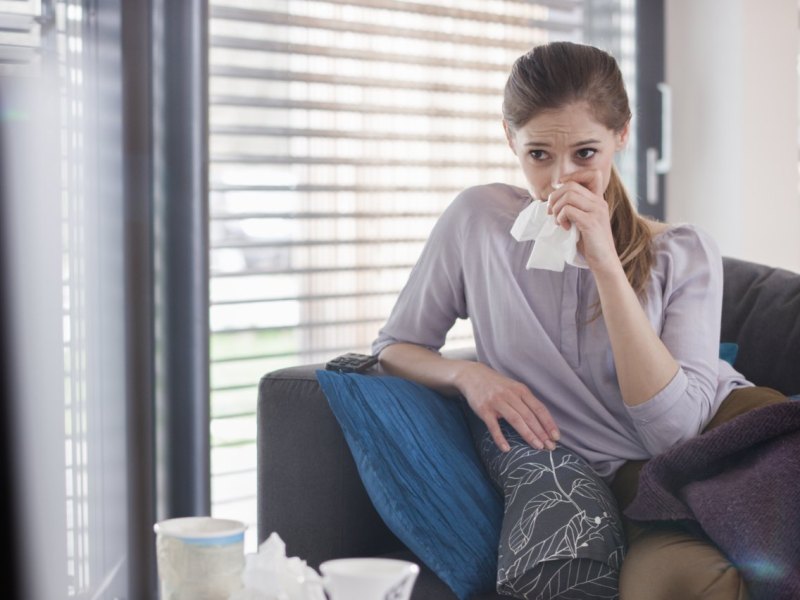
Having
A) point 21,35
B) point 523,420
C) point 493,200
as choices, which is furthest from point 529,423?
point 21,35

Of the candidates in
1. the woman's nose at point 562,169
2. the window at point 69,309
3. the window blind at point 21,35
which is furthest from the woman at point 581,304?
the window blind at point 21,35

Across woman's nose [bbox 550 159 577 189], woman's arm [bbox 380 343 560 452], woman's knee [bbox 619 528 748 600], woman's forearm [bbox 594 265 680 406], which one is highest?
woman's nose [bbox 550 159 577 189]

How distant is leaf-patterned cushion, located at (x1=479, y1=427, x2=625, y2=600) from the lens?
124 cm

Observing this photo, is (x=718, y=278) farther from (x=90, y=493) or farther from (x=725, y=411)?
(x=90, y=493)

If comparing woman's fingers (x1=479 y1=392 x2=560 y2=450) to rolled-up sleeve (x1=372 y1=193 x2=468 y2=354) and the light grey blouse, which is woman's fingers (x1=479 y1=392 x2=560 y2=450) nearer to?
the light grey blouse

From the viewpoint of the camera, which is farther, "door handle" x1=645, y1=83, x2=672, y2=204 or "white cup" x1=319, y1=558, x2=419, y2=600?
"door handle" x1=645, y1=83, x2=672, y2=204

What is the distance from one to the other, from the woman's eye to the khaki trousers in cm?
57

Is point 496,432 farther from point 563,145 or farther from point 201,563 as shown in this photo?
point 201,563

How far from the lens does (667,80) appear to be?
119 inches

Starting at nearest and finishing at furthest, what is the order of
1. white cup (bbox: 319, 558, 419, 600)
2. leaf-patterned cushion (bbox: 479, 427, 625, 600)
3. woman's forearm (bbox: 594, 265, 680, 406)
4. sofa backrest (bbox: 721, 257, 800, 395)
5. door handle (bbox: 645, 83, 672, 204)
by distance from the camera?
white cup (bbox: 319, 558, 419, 600)
leaf-patterned cushion (bbox: 479, 427, 625, 600)
woman's forearm (bbox: 594, 265, 680, 406)
sofa backrest (bbox: 721, 257, 800, 395)
door handle (bbox: 645, 83, 672, 204)

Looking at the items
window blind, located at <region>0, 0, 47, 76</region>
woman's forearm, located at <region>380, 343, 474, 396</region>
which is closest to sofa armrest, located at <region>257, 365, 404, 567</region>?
woman's forearm, located at <region>380, 343, 474, 396</region>

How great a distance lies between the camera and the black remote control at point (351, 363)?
1.52m

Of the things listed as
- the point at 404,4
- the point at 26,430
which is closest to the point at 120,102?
the point at 26,430

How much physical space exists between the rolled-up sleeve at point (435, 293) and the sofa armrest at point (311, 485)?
0.25 m
